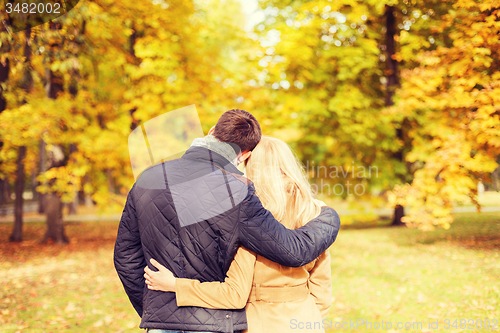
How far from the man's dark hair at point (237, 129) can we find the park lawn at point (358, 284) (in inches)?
157

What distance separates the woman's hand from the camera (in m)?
1.60

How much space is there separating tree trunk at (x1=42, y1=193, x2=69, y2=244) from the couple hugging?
1059 centimetres

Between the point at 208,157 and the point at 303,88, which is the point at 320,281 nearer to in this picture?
the point at 208,157

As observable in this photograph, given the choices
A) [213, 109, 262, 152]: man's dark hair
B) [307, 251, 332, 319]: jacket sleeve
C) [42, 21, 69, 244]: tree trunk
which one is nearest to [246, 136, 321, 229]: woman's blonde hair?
[213, 109, 262, 152]: man's dark hair

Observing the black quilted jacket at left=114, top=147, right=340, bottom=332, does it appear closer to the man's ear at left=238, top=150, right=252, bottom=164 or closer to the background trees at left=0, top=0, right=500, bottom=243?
the man's ear at left=238, top=150, right=252, bottom=164

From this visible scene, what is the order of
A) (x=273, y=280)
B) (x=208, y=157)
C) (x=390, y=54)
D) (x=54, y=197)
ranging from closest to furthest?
(x=208, y=157) → (x=273, y=280) → (x=54, y=197) → (x=390, y=54)

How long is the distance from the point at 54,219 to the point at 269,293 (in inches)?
445

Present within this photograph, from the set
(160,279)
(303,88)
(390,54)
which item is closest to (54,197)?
(303,88)

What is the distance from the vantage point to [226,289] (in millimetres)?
1586

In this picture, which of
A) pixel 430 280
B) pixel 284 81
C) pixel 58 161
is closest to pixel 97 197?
pixel 58 161

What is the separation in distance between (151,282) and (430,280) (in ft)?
21.0

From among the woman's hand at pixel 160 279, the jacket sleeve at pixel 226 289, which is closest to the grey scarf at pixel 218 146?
the jacket sleeve at pixel 226 289

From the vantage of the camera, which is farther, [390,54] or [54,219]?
[390,54]

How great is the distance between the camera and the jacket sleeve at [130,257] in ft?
5.90
